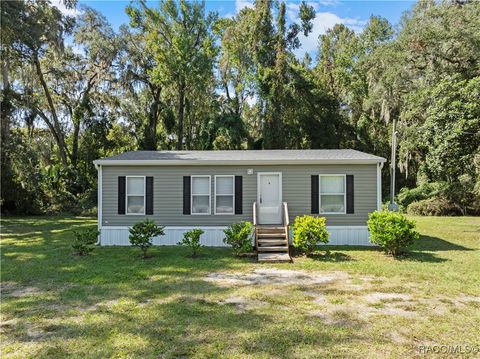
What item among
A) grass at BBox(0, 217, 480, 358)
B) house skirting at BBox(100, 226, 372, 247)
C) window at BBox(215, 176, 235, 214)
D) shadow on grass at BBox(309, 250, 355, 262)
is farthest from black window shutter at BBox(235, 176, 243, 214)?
shadow on grass at BBox(309, 250, 355, 262)

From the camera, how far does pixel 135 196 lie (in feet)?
37.4

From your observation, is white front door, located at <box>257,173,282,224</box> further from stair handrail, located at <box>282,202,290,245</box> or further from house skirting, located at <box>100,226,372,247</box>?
house skirting, located at <box>100,226,372,247</box>

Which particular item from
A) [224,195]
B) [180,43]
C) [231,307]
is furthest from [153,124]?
[231,307]

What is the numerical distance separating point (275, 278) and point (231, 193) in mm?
4373

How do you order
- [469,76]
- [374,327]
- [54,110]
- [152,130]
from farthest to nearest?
1. [152,130]
2. [54,110]
3. [469,76]
4. [374,327]

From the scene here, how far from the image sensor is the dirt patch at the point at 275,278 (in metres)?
7.01

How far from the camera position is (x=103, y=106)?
2516 centimetres

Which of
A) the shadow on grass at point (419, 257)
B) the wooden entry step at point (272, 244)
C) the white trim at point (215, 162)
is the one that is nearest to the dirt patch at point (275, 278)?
the wooden entry step at point (272, 244)

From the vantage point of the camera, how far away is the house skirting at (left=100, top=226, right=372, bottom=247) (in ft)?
36.1

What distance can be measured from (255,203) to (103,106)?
1806 centimetres

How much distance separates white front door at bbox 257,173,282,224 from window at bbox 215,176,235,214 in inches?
34.0

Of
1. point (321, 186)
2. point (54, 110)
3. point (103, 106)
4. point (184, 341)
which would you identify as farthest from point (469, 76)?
Result: point (54, 110)

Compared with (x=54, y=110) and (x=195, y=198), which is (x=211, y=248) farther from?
(x=54, y=110)

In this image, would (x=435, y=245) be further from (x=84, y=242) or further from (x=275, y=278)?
(x=84, y=242)
